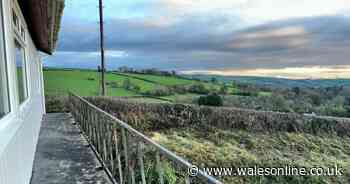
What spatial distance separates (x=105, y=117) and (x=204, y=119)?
1007 centimetres

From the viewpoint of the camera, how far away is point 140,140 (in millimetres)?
2141

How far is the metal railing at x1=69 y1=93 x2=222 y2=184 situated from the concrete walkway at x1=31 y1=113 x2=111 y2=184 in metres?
0.15

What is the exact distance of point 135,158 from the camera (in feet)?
8.25

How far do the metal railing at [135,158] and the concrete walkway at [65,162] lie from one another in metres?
0.15

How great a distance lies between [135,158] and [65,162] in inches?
73.8

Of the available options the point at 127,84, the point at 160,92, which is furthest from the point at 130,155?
the point at 127,84

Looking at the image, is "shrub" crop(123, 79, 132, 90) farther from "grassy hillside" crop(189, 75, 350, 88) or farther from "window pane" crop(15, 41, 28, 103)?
"window pane" crop(15, 41, 28, 103)

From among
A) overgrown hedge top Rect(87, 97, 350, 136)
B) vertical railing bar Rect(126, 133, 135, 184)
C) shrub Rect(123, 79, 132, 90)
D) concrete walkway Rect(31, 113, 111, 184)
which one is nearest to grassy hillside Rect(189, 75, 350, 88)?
overgrown hedge top Rect(87, 97, 350, 136)

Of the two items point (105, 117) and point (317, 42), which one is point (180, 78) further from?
point (105, 117)

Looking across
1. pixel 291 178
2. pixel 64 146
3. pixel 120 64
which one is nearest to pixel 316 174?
pixel 291 178

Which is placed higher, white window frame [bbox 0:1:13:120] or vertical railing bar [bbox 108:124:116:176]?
white window frame [bbox 0:1:13:120]

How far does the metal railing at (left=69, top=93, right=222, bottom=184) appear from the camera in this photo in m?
1.52

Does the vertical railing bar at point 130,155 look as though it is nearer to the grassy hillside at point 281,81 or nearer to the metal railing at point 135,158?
the metal railing at point 135,158

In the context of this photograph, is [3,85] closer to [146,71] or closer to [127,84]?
[127,84]
